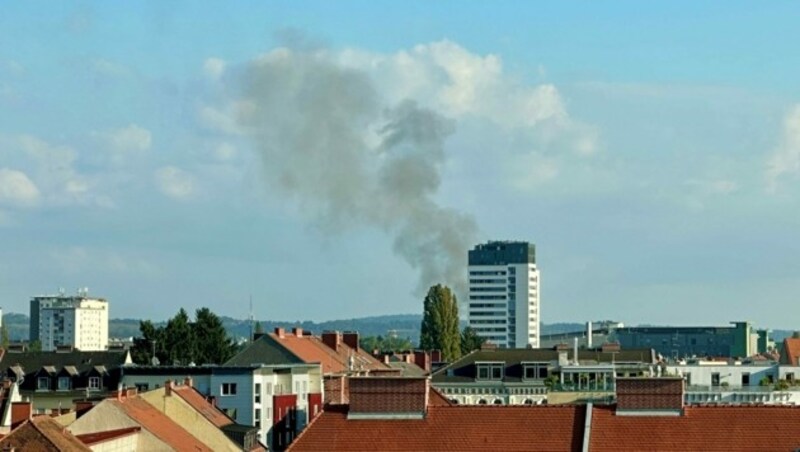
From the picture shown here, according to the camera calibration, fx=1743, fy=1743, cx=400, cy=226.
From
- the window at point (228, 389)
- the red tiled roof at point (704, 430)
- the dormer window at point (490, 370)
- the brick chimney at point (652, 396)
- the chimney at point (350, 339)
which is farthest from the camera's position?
the chimney at point (350, 339)

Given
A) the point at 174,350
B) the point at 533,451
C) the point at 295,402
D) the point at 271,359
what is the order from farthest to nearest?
1. the point at 174,350
2. the point at 271,359
3. the point at 295,402
4. the point at 533,451

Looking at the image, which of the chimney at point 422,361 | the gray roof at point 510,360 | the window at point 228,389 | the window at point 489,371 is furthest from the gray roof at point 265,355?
the chimney at point 422,361

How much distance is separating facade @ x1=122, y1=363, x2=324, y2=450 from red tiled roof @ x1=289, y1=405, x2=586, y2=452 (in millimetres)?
59366

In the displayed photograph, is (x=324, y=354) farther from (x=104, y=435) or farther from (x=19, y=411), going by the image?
(x=104, y=435)

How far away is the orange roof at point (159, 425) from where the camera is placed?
82750 millimetres

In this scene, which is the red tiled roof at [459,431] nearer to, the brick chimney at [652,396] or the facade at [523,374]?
the brick chimney at [652,396]

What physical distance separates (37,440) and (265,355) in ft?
220

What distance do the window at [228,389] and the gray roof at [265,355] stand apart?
1149 centimetres

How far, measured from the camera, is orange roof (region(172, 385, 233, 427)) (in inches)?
3723

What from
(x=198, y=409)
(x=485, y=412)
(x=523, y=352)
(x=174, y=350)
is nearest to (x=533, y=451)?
Result: (x=485, y=412)

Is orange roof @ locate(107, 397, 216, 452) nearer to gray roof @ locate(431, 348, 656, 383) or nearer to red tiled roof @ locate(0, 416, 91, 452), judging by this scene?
red tiled roof @ locate(0, 416, 91, 452)

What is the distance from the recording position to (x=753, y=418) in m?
54.0

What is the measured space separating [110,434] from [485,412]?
87.9ft

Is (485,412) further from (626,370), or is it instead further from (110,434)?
(626,370)
